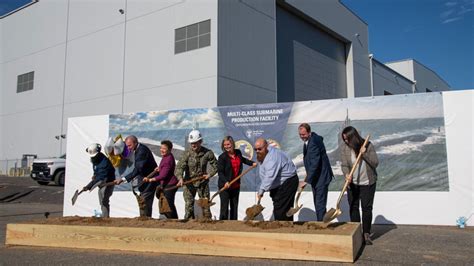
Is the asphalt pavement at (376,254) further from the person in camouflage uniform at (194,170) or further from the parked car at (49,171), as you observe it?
the parked car at (49,171)

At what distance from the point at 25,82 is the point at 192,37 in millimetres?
15874

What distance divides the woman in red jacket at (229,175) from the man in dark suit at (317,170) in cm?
97

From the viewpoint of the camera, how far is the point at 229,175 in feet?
21.4

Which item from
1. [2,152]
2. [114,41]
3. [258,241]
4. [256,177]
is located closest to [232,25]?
[114,41]

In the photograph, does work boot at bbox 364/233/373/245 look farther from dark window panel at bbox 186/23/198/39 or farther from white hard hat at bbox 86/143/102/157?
dark window panel at bbox 186/23/198/39

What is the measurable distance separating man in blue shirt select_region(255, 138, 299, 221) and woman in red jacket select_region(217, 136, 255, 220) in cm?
81

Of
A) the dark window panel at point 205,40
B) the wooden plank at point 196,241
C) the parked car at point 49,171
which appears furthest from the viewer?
the parked car at point 49,171

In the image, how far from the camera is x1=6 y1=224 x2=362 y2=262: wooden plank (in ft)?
15.0

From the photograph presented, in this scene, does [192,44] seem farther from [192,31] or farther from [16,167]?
[16,167]

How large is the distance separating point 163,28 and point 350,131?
14.7m

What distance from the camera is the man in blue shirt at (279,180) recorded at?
18.9 ft

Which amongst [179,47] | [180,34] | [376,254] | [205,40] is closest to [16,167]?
[179,47]

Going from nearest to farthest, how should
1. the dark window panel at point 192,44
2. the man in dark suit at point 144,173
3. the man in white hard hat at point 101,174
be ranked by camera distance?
1. the man in dark suit at point 144,173
2. the man in white hard hat at point 101,174
3. the dark window panel at point 192,44

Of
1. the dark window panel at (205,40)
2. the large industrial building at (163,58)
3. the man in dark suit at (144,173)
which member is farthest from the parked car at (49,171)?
the man in dark suit at (144,173)
